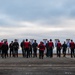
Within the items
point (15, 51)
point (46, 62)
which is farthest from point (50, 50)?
point (46, 62)

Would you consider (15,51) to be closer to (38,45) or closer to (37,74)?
(38,45)

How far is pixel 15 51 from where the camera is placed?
109 ft

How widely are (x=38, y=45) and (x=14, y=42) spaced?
2826 millimetres

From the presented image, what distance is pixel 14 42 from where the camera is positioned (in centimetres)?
3303

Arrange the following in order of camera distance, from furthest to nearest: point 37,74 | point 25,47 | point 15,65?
1. point 25,47
2. point 15,65
3. point 37,74

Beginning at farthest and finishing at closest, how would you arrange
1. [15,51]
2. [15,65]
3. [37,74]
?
[15,51] < [15,65] < [37,74]

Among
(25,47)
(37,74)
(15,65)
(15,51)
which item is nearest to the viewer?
(37,74)

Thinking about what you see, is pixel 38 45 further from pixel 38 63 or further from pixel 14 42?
pixel 38 63

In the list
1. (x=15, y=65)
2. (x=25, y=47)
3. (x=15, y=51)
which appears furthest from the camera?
(x=15, y=51)

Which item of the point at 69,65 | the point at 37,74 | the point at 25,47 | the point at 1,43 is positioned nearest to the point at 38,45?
the point at 25,47

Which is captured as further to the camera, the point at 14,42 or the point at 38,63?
the point at 14,42

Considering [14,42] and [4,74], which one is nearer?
[4,74]

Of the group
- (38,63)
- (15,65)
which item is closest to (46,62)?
(38,63)

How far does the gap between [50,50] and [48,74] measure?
14579 millimetres
